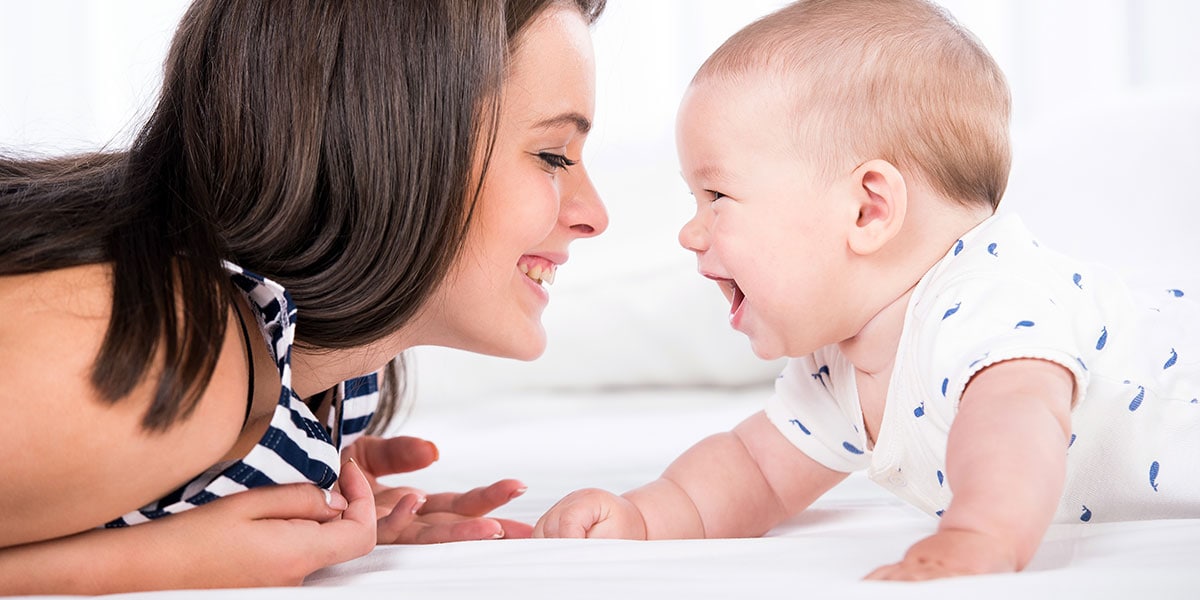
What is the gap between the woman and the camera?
0.81m

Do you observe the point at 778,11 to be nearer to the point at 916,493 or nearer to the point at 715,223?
the point at 715,223

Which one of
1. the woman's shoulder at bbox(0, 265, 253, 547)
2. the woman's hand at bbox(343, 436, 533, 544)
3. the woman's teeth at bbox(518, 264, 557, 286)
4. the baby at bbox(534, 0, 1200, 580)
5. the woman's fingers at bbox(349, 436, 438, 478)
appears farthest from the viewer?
the woman's fingers at bbox(349, 436, 438, 478)

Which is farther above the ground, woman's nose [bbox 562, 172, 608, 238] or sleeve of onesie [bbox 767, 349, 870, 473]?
woman's nose [bbox 562, 172, 608, 238]

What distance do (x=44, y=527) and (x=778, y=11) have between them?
2.70 feet

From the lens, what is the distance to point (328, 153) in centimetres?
99

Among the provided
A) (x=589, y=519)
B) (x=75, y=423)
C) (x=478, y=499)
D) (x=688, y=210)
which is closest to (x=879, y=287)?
(x=589, y=519)

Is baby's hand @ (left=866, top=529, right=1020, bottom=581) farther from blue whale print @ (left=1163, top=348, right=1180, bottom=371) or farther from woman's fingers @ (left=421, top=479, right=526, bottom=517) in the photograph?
woman's fingers @ (left=421, top=479, right=526, bottom=517)

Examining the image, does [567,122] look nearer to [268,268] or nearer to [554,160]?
[554,160]

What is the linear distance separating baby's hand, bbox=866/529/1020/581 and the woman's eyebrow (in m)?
0.56

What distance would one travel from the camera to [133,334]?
81cm

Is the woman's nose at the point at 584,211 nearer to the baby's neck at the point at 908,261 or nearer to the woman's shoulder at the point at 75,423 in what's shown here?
the baby's neck at the point at 908,261

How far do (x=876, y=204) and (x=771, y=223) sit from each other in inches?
3.9

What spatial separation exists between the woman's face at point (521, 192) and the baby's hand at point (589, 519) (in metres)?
0.17

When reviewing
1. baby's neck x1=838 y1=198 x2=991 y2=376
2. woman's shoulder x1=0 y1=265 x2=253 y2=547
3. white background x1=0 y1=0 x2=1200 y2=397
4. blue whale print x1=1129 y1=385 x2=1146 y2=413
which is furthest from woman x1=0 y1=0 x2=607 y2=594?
blue whale print x1=1129 y1=385 x2=1146 y2=413
